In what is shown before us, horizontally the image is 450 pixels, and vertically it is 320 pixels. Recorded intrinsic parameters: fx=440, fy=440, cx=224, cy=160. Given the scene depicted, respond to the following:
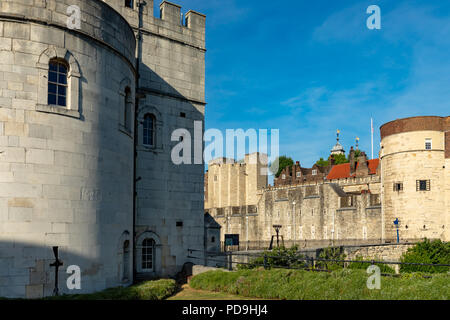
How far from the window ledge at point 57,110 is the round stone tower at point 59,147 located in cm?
3

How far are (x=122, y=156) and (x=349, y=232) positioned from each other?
1597 inches

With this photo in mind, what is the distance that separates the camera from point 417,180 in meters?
46.0

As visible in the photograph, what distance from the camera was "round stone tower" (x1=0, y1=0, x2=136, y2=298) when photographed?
13.0 metres

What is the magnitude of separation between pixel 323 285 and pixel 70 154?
8760 millimetres

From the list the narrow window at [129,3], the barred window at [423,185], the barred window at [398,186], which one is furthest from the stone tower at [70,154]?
the barred window at [423,185]

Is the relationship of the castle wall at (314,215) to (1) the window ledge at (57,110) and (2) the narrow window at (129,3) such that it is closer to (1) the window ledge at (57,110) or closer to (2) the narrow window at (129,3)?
(2) the narrow window at (129,3)

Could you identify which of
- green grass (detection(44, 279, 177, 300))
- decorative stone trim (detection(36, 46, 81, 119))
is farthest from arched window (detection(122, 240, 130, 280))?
decorative stone trim (detection(36, 46, 81, 119))

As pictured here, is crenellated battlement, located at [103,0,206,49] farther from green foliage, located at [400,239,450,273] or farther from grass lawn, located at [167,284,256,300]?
green foliage, located at [400,239,450,273]

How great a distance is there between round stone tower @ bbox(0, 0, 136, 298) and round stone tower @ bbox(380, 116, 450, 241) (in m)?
37.3

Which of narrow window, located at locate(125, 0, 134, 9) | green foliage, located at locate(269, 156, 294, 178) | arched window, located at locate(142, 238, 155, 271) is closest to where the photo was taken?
arched window, located at locate(142, 238, 155, 271)

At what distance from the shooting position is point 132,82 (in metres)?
18.3

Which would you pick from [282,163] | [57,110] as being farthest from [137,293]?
[282,163]

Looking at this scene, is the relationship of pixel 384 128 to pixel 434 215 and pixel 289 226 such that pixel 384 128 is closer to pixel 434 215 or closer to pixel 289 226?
pixel 434 215
